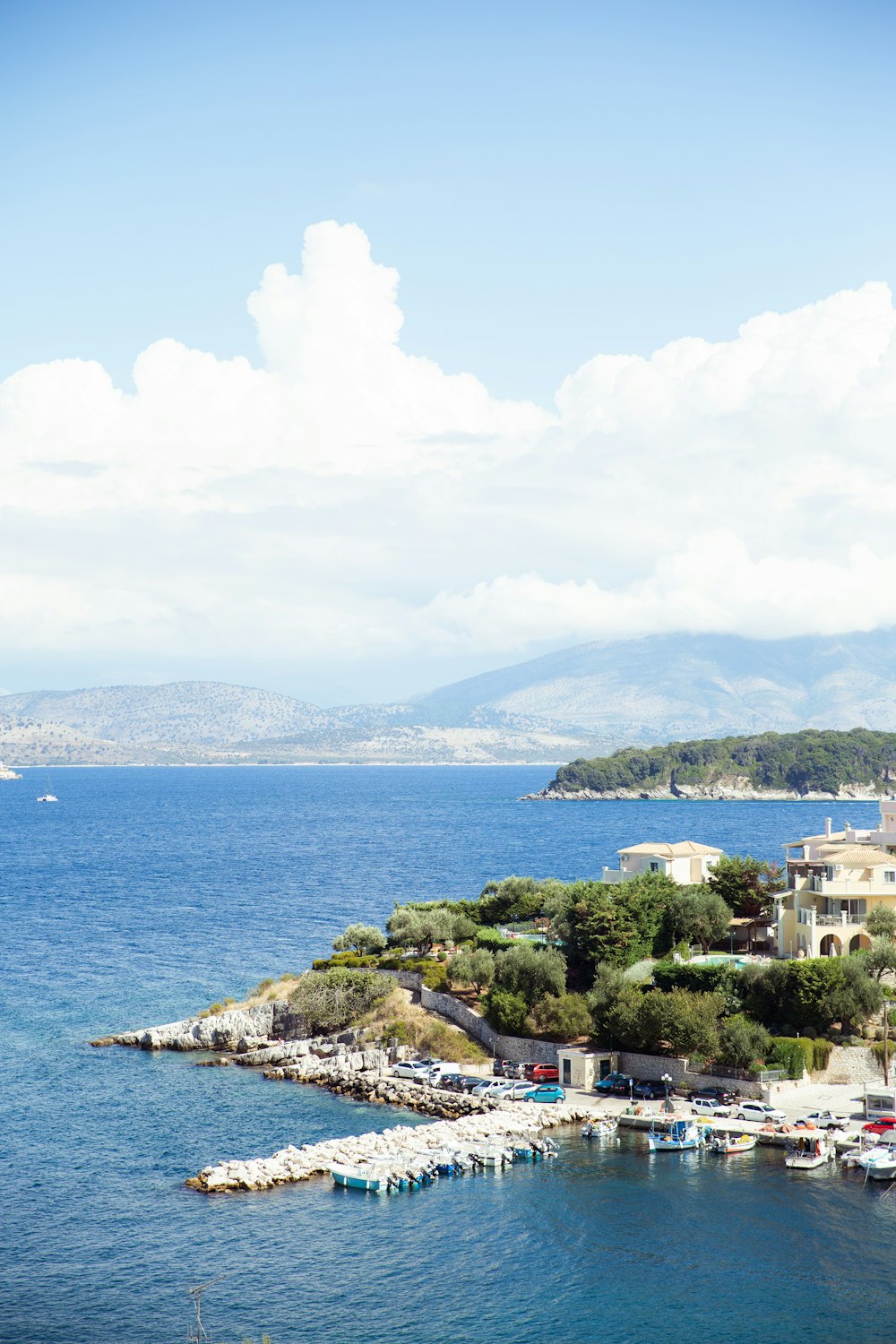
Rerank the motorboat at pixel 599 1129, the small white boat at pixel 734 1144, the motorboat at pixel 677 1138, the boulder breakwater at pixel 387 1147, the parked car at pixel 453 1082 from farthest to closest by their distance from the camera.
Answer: the parked car at pixel 453 1082
the motorboat at pixel 599 1129
the motorboat at pixel 677 1138
the small white boat at pixel 734 1144
the boulder breakwater at pixel 387 1147

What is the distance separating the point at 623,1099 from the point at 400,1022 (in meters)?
13.7

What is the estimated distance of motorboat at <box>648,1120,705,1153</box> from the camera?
48344mm

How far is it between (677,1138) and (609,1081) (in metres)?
7.23

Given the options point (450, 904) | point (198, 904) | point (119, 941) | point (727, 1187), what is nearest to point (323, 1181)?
point (727, 1187)

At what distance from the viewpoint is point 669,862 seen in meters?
76.4

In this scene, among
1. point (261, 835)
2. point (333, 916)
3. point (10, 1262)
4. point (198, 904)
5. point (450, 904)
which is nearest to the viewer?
point (10, 1262)

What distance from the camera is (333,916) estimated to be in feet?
349

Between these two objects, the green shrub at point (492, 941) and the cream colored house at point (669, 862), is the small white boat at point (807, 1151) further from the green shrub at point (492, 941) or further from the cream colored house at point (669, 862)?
the cream colored house at point (669, 862)

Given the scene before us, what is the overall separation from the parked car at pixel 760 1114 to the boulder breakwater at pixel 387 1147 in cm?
618

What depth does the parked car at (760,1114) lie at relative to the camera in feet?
163

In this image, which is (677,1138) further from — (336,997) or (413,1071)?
(336,997)

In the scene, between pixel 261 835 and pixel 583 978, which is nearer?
pixel 583 978

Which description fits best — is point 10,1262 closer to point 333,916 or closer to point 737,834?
point 333,916

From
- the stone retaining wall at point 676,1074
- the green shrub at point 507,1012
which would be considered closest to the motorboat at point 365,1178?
the stone retaining wall at point 676,1074
